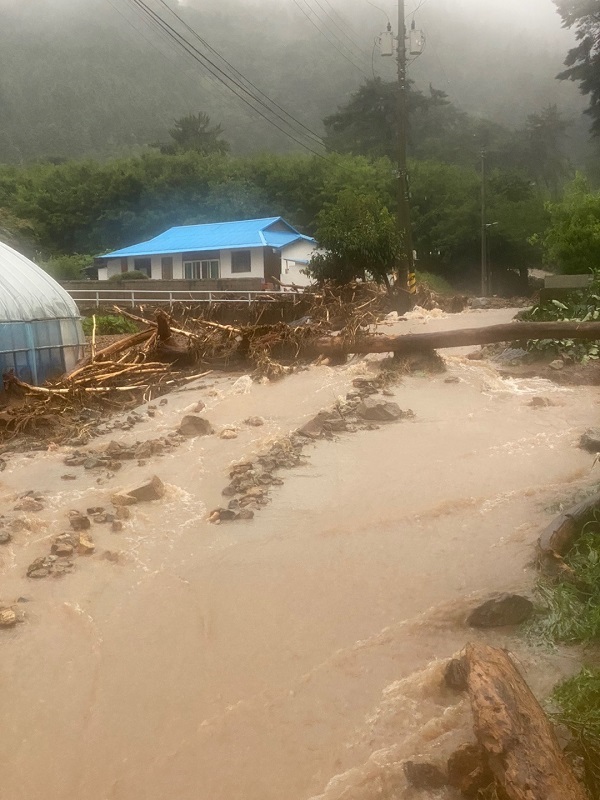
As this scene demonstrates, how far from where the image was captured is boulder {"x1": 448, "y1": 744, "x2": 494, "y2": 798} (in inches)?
142

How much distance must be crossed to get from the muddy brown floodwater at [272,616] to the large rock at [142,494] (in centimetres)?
12

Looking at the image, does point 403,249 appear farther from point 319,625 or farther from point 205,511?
point 319,625

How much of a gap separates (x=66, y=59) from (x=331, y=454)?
13411 centimetres

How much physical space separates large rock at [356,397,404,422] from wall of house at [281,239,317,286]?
1006 inches

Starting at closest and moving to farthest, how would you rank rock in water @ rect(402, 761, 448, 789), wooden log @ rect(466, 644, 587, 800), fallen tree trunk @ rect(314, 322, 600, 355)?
wooden log @ rect(466, 644, 587, 800) → rock in water @ rect(402, 761, 448, 789) → fallen tree trunk @ rect(314, 322, 600, 355)

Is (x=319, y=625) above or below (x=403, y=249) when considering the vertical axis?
below

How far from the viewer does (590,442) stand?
8.52 metres

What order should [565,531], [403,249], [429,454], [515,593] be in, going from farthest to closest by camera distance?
[403,249] < [429,454] < [565,531] < [515,593]

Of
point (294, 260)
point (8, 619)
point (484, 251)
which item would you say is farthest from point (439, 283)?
point (8, 619)

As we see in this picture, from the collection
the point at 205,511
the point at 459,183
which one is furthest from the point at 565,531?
the point at 459,183

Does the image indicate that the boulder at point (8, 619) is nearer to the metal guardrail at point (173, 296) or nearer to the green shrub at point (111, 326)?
the green shrub at point (111, 326)

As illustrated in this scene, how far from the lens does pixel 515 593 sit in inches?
206

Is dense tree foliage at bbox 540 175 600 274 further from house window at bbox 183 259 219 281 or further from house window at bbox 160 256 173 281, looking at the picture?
house window at bbox 160 256 173 281

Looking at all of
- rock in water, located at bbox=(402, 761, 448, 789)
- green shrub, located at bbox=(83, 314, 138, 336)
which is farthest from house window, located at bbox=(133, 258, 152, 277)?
rock in water, located at bbox=(402, 761, 448, 789)
